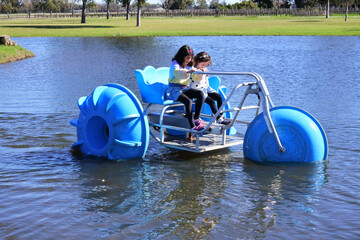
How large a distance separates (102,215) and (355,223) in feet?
8.98

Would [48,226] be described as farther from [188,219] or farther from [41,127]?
[41,127]

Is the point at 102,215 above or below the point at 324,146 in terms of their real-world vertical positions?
below

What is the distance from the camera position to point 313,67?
20.8 meters

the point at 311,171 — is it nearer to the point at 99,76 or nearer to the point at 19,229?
the point at 19,229

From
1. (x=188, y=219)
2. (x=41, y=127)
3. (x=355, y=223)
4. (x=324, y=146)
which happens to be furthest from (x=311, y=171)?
(x=41, y=127)

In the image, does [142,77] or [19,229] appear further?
[142,77]

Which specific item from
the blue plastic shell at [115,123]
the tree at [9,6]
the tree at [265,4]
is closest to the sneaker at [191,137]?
the blue plastic shell at [115,123]

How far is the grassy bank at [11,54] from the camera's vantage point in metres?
25.5

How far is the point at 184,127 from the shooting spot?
8070mm

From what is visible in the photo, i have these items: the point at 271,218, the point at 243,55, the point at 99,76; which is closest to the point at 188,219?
the point at 271,218

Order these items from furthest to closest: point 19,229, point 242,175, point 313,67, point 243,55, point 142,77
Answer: point 243,55
point 313,67
point 142,77
point 242,175
point 19,229

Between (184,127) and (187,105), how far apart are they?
427 mm

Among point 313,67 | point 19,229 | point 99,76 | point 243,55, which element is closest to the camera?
point 19,229

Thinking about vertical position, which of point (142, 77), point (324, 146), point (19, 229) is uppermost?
point (142, 77)
